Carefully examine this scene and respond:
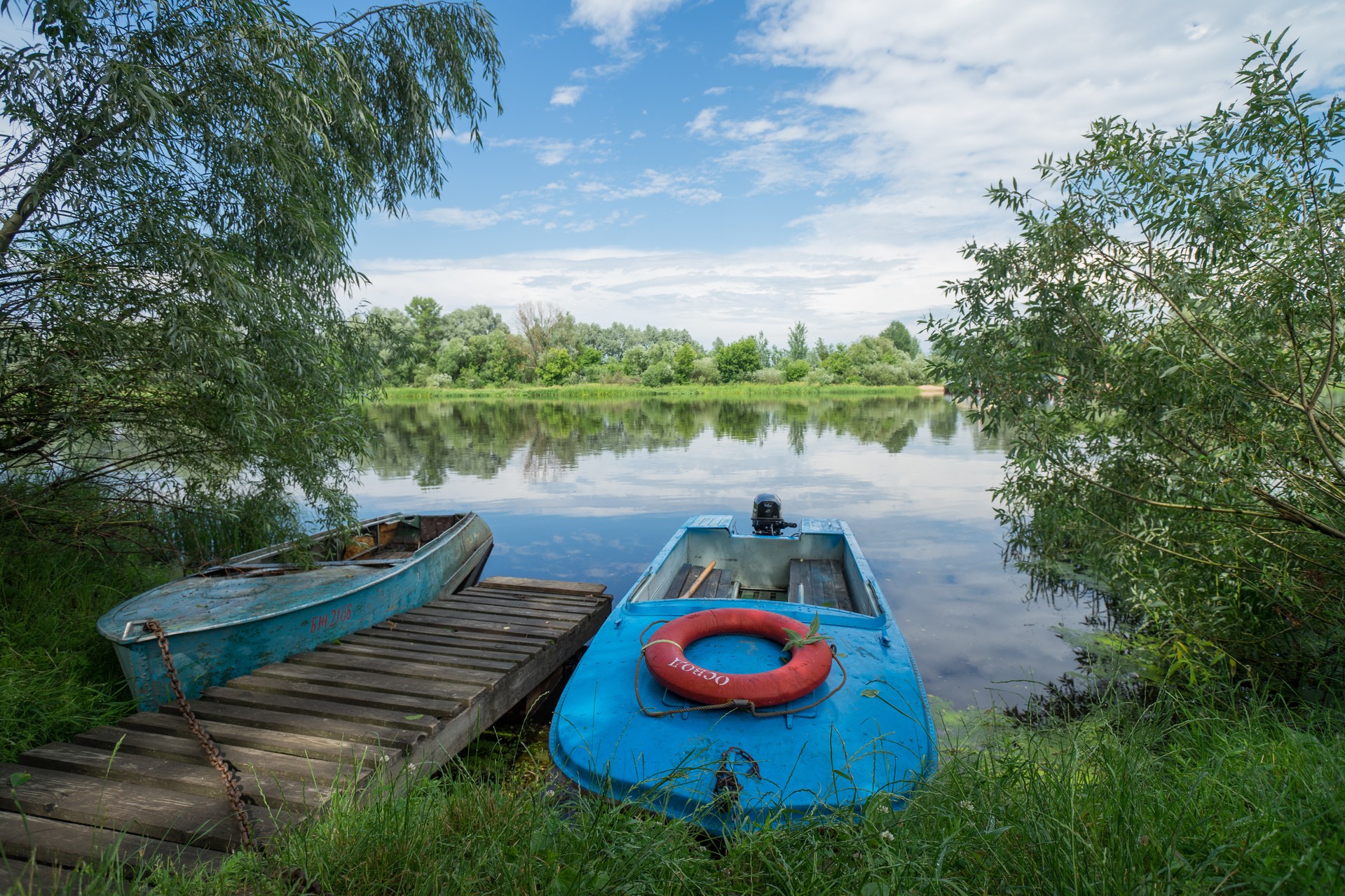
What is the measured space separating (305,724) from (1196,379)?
4.80m

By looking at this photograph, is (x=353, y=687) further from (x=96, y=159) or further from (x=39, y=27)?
(x=39, y=27)

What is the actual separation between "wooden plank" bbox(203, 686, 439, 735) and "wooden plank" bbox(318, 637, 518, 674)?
27.5 inches

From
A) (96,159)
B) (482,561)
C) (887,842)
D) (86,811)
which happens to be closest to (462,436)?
(482,561)

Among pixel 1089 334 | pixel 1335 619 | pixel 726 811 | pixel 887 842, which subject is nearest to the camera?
pixel 887 842

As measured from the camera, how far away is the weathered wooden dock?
2449 millimetres

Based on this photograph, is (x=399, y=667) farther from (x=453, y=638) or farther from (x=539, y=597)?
(x=539, y=597)

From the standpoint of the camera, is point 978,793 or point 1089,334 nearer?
point 978,793

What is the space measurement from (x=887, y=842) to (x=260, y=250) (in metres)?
6.16

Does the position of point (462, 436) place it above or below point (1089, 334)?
below

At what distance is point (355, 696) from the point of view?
3.76 meters

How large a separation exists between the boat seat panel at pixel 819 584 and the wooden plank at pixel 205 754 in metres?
3.47

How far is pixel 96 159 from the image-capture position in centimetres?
379

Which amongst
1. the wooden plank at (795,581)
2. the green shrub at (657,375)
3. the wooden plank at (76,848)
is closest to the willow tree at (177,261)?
the wooden plank at (76,848)

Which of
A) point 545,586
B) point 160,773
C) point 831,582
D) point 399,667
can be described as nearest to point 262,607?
point 399,667
